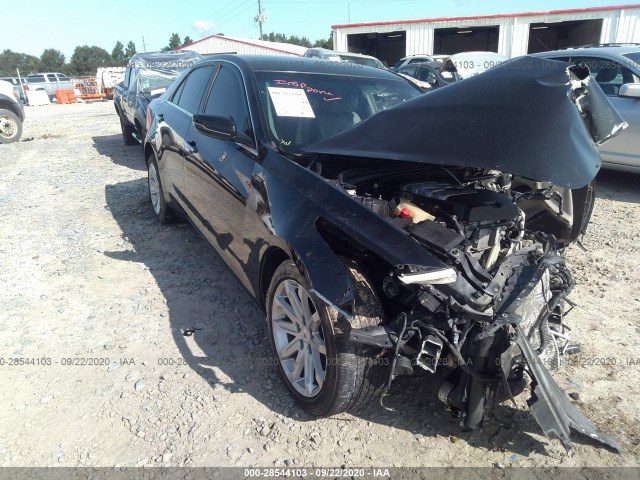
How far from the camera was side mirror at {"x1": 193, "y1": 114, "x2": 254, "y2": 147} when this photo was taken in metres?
3.02

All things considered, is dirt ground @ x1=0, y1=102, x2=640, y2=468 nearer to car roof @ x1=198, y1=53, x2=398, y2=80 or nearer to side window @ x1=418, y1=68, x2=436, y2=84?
car roof @ x1=198, y1=53, x2=398, y2=80

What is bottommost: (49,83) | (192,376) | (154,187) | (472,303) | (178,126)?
(192,376)

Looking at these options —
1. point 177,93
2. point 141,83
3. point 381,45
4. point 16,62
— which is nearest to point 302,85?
point 177,93

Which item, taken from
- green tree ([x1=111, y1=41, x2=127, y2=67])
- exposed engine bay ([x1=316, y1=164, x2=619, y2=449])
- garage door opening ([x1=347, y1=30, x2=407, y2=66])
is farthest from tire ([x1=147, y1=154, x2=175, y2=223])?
green tree ([x1=111, y1=41, x2=127, y2=67])

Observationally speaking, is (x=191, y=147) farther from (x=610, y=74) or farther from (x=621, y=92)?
(x=610, y=74)

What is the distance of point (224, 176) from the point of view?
3287mm

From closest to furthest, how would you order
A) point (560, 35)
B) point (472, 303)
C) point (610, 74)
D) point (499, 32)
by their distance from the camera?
1. point (472, 303)
2. point (610, 74)
3. point (499, 32)
4. point (560, 35)

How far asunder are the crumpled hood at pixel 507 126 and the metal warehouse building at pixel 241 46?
27749mm

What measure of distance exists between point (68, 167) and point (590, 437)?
9.08m

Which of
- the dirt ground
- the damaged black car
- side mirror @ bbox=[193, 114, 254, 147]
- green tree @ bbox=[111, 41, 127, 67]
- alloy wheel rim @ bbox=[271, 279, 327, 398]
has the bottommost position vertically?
the dirt ground

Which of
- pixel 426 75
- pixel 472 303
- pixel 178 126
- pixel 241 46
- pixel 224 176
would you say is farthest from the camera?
pixel 241 46

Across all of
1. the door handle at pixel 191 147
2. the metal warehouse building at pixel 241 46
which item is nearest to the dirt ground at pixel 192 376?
the door handle at pixel 191 147

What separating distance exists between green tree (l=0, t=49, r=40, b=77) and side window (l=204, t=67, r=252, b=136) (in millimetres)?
86576

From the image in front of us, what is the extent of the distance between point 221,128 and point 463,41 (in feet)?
110
